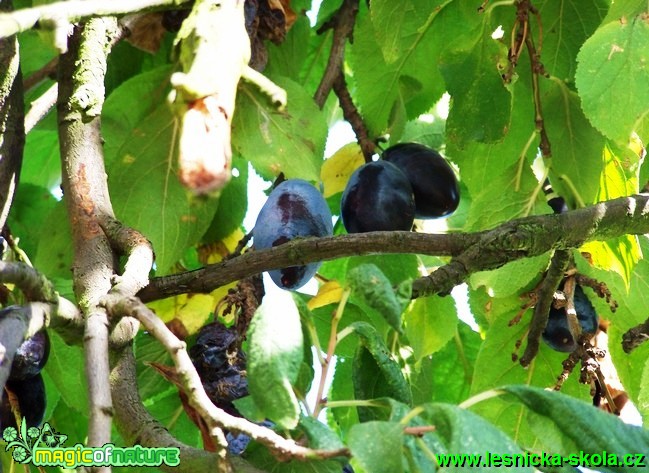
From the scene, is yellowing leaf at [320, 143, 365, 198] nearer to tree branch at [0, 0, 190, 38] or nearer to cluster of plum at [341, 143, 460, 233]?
cluster of plum at [341, 143, 460, 233]

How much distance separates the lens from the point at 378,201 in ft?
4.38

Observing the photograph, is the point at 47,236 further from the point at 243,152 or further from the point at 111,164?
the point at 243,152

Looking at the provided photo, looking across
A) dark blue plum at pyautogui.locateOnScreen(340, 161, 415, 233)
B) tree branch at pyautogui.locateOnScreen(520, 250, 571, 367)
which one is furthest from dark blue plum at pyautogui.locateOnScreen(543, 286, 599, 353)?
dark blue plum at pyautogui.locateOnScreen(340, 161, 415, 233)

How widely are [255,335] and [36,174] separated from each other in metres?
1.31

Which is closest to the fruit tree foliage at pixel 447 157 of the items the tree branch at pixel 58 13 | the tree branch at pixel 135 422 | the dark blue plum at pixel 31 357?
the dark blue plum at pixel 31 357

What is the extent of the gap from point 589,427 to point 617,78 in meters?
0.52

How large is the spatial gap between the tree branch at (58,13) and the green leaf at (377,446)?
1.10 ft

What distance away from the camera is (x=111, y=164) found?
140 cm

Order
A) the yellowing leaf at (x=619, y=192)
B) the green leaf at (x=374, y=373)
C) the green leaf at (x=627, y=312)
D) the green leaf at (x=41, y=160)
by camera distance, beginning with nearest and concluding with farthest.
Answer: the green leaf at (x=374, y=373)
the yellowing leaf at (x=619, y=192)
the green leaf at (x=627, y=312)
the green leaf at (x=41, y=160)

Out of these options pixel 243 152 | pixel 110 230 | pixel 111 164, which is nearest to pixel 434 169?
pixel 243 152

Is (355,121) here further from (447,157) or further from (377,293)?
(377,293)

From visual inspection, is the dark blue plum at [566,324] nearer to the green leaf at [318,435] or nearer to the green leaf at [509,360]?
the green leaf at [509,360]

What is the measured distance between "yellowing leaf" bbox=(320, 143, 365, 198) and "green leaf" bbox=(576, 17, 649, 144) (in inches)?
23.4

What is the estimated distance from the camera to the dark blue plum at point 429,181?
1.44m
